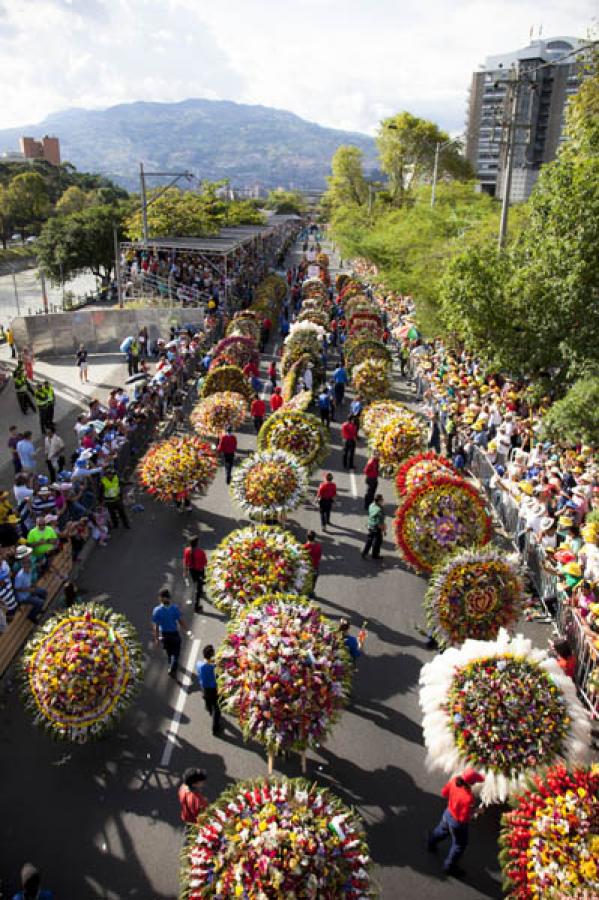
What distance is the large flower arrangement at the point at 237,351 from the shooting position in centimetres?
2021

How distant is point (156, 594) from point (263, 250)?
4740cm

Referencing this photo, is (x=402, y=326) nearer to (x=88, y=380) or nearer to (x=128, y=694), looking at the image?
(x=88, y=380)

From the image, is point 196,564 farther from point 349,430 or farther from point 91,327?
point 91,327

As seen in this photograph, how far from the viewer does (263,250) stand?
54062 millimetres

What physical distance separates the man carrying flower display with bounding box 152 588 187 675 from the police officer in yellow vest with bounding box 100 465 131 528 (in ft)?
13.9

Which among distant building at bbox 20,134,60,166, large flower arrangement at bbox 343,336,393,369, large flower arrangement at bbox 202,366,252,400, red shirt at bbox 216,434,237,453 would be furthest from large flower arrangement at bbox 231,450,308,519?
distant building at bbox 20,134,60,166

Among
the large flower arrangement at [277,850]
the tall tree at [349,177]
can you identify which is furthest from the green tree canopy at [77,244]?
the large flower arrangement at [277,850]

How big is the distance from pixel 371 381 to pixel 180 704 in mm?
11731

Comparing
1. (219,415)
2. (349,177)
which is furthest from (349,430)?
(349,177)

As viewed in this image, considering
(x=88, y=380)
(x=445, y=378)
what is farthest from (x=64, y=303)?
(x=445, y=378)

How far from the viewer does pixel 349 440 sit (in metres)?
15.5

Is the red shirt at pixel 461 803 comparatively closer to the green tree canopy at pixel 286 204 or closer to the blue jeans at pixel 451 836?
the blue jeans at pixel 451 836

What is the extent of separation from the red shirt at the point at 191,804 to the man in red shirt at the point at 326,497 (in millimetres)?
6927

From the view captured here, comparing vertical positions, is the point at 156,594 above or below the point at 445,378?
below
